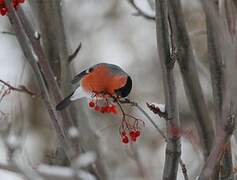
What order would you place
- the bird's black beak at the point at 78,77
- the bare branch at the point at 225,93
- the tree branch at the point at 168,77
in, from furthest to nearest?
the bird's black beak at the point at 78,77
the tree branch at the point at 168,77
the bare branch at the point at 225,93

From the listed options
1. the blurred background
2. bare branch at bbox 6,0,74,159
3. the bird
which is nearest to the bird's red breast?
the bird

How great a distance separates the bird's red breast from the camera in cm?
158

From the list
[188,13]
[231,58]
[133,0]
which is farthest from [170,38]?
[188,13]

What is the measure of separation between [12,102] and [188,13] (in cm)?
270

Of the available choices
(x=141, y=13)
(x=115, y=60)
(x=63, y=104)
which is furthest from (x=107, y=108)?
(x=115, y=60)

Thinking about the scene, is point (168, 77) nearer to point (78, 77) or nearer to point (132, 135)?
point (132, 135)

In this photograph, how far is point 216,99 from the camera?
1.44 m

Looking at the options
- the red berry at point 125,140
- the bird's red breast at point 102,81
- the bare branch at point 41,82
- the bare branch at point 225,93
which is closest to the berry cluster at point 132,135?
the red berry at point 125,140

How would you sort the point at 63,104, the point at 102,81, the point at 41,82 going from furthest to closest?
the point at 102,81 < the point at 63,104 < the point at 41,82

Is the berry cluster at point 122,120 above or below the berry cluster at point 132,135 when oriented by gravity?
above

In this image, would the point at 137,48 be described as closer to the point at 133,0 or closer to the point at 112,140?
the point at 112,140

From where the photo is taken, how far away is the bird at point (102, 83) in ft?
5.14

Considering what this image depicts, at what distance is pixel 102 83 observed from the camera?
1.60 m

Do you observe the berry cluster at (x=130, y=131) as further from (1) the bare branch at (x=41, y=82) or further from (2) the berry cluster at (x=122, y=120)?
(1) the bare branch at (x=41, y=82)
